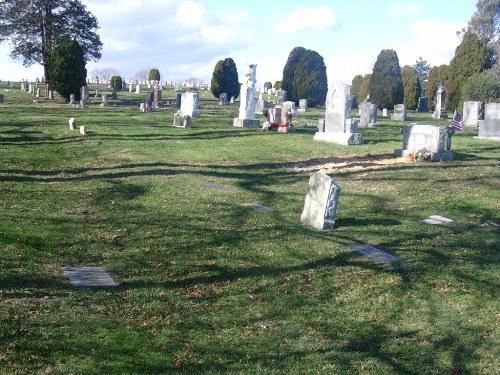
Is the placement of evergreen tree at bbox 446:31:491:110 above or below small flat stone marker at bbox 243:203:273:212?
above

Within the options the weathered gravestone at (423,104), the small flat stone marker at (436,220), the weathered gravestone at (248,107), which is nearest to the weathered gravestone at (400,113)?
the weathered gravestone at (248,107)

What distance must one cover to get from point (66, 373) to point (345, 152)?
54.0ft

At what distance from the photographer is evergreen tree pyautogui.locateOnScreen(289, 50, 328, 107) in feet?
162

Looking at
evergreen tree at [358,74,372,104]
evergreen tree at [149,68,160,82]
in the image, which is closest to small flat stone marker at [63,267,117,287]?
evergreen tree at [358,74,372,104]

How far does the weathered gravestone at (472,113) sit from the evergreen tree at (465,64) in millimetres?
12533

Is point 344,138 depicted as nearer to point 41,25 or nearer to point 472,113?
point 472,113

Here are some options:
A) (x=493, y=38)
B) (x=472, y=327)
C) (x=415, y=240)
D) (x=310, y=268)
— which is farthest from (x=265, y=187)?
(x=493, y=38)

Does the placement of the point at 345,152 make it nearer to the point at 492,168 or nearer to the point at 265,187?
the point at 492,168

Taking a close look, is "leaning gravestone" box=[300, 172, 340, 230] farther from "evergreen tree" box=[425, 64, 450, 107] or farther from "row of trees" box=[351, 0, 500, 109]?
"evergreen tree" box=[425, 64, 450, 107]

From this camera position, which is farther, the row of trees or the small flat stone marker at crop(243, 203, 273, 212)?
the row of trees

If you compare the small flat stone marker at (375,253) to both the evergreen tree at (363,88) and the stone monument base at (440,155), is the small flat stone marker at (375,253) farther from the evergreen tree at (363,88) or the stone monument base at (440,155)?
the evergreen tree at (363,88)

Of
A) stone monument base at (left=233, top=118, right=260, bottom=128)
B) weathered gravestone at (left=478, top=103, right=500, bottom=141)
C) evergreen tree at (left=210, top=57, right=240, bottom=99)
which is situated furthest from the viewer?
evergreen tree at (left=210, top=57, right=240, bottom=99)

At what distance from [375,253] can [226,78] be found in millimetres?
45576

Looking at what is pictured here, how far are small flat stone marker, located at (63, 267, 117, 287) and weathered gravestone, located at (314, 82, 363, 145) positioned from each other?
15.5 meters
